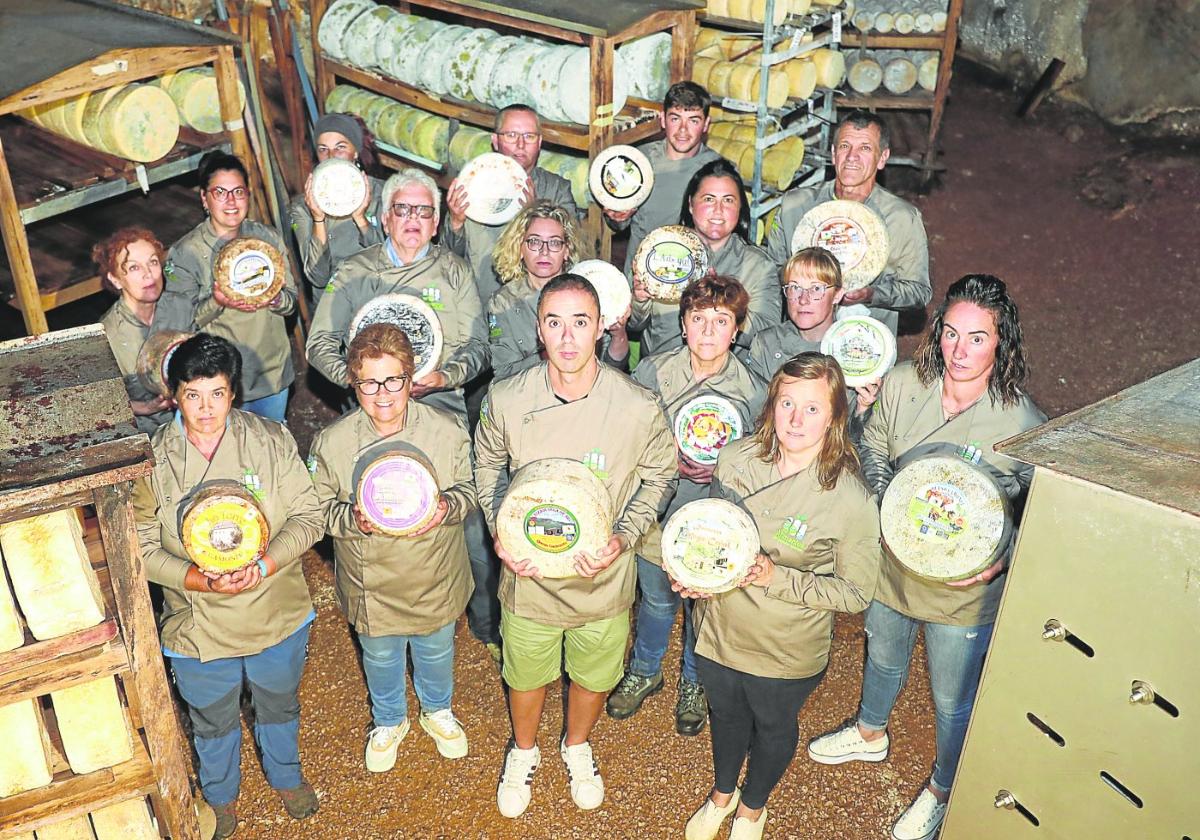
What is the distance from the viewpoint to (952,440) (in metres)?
4.00

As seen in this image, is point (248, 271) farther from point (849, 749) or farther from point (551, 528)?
point (849, 749)

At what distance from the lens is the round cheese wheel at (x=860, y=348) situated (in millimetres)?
4652

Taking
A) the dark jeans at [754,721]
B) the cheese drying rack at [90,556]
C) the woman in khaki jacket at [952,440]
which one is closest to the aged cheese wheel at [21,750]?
the cheese drying rack at [90,556]

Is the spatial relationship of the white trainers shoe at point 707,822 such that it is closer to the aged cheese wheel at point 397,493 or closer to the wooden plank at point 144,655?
the aged cheese wheel at point 397,493

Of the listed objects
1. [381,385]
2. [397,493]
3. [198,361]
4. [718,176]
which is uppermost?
[718,176]

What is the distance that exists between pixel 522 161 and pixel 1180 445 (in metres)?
3.80

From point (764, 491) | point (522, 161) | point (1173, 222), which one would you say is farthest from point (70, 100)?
point (1173, 222)

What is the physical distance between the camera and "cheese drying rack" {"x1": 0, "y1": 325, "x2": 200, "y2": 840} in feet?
9.34

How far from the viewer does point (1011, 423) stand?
3930mm

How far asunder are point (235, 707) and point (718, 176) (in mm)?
3166

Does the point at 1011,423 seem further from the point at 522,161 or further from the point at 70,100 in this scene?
the point at 70,100

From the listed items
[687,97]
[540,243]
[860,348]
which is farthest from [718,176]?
[860,348]

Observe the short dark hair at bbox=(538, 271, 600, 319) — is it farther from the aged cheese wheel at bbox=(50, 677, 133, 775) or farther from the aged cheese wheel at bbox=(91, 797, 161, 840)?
the aged cheese wheel at bbox=(91, 797, 161, 840)

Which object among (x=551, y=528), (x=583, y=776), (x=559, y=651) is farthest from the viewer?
(x=583, y=776)
